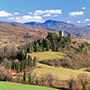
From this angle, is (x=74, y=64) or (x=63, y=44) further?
(x=63, y=44)

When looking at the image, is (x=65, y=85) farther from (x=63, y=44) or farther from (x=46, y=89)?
(x=63, y=44)

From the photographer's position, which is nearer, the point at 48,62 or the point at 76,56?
the point at 48,62

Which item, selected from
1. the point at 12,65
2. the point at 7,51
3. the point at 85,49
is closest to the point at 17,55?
the point at 7,51

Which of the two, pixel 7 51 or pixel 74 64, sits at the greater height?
pixel 7 51

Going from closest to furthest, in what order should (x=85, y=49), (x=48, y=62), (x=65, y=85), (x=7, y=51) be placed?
(x=65, y=85)
(x=48, y=62)
(x=7, y=51)
(x=85, y=49)

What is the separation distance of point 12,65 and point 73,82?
19.6 metres

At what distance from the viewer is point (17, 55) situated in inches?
2137

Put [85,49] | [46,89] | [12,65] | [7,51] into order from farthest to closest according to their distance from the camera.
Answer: [85,49]
[7,51]
[12,65]
[46,89]

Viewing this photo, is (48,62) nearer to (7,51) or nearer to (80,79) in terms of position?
(7,51)

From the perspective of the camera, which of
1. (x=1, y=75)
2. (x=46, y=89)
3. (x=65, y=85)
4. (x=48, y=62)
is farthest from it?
(x=48, y=62)

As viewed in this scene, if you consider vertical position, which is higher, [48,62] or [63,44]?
[63,44]

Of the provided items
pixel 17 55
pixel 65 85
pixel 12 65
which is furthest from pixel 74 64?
pixel 65 85

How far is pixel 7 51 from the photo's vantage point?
58562 millimetres

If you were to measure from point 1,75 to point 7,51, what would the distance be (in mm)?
30201
